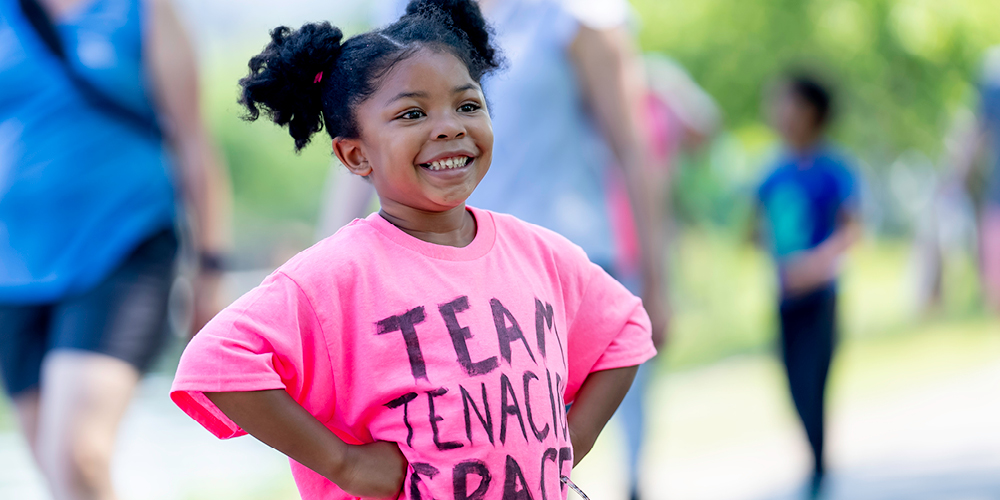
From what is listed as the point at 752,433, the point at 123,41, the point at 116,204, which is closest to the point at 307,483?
the point at 116,204

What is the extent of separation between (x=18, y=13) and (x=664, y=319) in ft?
6.74

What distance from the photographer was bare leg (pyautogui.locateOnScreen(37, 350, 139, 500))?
2576 millimetres

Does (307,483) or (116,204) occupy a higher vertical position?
(116,204)

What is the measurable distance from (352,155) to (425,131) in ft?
0.57

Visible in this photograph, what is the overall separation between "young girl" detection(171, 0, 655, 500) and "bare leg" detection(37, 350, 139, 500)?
41.6 inches

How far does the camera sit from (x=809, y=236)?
4.99m

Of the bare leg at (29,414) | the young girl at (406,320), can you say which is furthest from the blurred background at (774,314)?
the bare leg at (29,414)

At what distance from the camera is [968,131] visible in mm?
4875

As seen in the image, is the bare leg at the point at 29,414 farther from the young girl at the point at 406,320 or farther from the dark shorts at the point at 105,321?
the young girl at the point at 406,320

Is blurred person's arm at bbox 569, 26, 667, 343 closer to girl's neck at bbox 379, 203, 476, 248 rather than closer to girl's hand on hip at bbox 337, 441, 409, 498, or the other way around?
girl's neck at bbox 379, 203, 476, 248

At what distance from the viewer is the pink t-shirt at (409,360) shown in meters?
1.59

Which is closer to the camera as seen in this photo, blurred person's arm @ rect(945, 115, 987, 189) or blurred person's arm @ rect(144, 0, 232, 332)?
blurred person's arm @ rect(144, 0, 232, 332)

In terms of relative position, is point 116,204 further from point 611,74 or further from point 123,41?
point 611,74

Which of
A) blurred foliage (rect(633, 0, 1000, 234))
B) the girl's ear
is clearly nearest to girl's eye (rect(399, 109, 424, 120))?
the girl's ear
